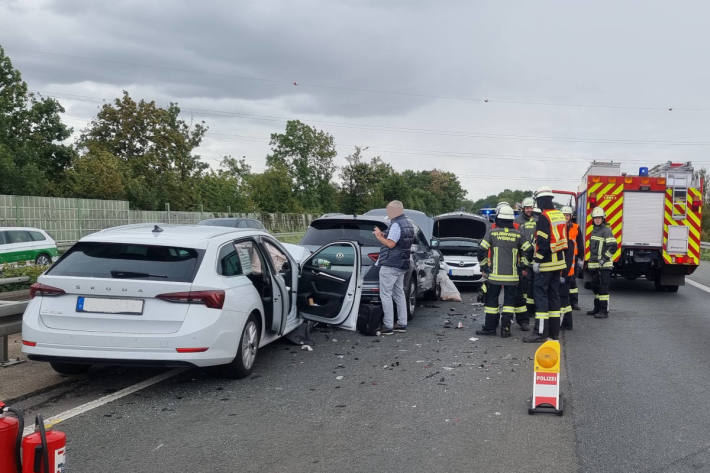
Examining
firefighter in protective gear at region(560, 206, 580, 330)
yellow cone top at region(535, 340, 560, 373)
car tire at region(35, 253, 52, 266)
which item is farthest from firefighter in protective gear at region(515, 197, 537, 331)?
car tire at region(35, 253, 52, 266)

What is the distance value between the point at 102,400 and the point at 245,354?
54.9 inches

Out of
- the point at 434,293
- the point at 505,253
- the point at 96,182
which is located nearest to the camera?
the point at 505,253

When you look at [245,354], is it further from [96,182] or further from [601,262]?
[96,182]

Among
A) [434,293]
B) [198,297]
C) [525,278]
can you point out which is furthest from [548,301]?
[198,297]

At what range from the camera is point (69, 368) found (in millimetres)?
6488

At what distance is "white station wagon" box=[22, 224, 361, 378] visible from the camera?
5.75 meters

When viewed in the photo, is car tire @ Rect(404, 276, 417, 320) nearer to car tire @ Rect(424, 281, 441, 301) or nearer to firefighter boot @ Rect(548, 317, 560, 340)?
car tire @ Rect(424, 281, 441, 301)

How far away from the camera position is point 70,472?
416 cm

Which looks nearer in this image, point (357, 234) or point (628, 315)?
point (357, 234)

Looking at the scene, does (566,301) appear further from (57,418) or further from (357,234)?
(57,418)

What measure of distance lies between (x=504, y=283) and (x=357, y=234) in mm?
2345

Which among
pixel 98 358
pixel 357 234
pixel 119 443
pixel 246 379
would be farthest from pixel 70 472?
pixel 357 234

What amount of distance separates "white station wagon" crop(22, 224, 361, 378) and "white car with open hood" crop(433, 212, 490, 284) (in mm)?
7990

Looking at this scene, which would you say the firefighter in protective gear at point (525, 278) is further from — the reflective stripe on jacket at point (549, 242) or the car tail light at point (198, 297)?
the car tail light at point (198, 297)
